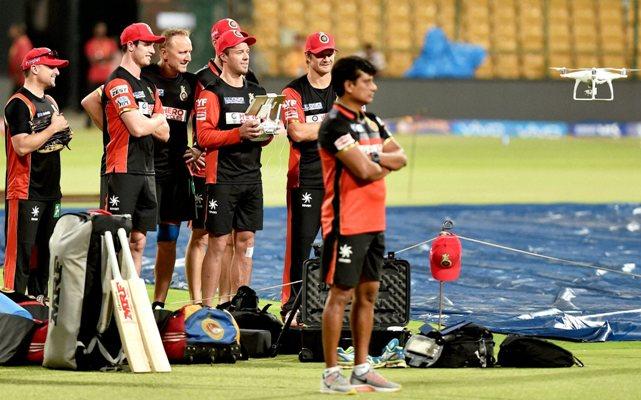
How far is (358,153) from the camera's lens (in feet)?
22.1

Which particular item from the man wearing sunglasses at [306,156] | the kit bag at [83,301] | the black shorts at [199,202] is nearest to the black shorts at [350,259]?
the kit bag at [83,301]

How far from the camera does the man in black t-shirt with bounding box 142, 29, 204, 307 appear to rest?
9648mm

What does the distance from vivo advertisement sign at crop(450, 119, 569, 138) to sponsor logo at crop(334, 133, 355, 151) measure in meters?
23.2

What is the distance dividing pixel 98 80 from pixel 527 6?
36.5 feet

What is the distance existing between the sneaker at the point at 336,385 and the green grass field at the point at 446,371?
3.0 inches

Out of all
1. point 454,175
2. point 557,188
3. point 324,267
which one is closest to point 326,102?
point 324,267

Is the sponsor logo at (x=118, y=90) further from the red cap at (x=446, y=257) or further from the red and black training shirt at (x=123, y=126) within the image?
the red cap at (x=446, y=257)

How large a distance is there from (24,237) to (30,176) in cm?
45

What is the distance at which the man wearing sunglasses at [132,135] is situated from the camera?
8930 mm

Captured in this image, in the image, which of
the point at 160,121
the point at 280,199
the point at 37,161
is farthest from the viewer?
the point at 280,199

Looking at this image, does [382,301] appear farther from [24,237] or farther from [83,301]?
[24,237]

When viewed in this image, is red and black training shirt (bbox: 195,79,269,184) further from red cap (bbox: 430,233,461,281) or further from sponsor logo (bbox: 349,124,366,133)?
sponsor logo (bbox: 349,124,366,133)

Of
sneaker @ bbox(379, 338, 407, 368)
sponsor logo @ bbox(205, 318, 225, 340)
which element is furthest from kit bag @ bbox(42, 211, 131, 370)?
sneaker @ bbox(379, 338, 407, 368)

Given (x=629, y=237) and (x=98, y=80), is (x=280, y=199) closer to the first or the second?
(x=629, y=237)
